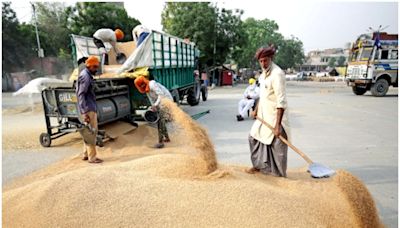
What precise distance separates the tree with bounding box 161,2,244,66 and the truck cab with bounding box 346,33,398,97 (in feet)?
35.1

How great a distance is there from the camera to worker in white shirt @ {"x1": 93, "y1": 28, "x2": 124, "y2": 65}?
6.60 meters

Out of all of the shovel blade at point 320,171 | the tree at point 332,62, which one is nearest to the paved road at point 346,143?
the shovel blade at point 320,171

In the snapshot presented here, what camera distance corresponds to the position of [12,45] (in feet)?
64.2

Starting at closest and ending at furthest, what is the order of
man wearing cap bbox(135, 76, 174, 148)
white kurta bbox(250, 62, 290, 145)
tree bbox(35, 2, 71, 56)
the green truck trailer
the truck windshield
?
white kurta bbox(250, 62, 290, 145), man wearing cap bbox(135, 76, 174, 148), the green truck trailer, the truck windshield, tree bbox(35, 2, 71, 56)

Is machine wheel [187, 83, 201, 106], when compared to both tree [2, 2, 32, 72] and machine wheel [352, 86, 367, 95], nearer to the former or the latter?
machine wheel [352, 86, 367, 95]

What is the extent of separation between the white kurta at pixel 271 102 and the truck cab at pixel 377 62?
12.8m

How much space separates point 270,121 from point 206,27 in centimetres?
1908

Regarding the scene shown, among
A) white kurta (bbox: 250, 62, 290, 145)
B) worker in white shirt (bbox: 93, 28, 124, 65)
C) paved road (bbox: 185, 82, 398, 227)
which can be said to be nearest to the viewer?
white kurta (bbox: 250, 62, 290, 145)

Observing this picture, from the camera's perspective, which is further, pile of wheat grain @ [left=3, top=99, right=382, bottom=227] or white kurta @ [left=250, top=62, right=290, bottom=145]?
white kurta @ [left=250, top=62, right=290, bottom=145]

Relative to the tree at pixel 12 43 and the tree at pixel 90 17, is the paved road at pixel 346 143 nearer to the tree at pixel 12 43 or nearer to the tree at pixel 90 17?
the tree at pixel 90 17

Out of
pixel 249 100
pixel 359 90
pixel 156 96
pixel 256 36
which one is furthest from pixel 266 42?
pixel 156 96

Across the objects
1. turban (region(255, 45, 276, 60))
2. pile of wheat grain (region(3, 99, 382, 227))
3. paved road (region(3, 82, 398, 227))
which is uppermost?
turban (region(255, 45, 276, 60))

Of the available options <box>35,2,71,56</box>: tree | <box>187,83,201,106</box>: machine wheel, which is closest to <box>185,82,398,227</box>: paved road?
<box>187,83,201,106</box>: machine wheel

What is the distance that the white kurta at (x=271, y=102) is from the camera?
286 centimetres
